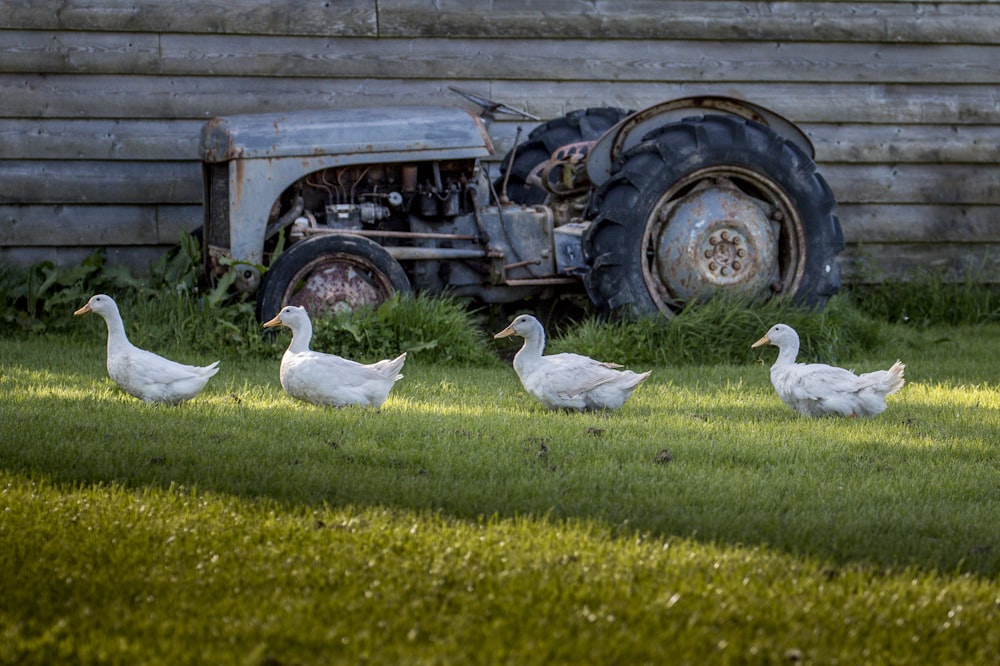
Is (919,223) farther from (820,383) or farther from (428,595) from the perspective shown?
(428,595)

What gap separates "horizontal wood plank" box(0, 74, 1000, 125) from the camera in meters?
8.84

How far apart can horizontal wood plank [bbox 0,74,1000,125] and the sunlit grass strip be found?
5.64 metres

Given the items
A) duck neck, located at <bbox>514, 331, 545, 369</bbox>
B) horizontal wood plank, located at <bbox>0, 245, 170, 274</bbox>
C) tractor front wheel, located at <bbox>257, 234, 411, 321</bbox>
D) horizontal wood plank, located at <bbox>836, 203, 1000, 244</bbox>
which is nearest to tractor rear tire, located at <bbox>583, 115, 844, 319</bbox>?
tractor front wheel, located at <bbox>257, 234, 411, 321</bbox>

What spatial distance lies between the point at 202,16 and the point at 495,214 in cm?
272

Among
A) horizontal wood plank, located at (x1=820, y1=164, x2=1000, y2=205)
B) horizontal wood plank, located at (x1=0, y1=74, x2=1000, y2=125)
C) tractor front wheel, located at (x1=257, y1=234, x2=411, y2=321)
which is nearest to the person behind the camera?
tractor front wheel, located at (x1=257, y1=234, x2=411, y2=321)

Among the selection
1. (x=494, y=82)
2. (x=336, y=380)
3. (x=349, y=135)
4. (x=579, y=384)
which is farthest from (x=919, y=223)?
(x=336, y=380)

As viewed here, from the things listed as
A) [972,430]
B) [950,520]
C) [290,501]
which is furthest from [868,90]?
[290,501]

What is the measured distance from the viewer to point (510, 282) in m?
8.09

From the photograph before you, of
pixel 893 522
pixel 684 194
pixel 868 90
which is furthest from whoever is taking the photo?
pixel 868 90

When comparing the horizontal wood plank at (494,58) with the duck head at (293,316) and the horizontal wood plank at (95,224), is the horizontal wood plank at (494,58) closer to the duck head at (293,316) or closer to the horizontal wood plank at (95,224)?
the horizontal wood plank at (95,224)

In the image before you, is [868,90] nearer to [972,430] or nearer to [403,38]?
[403,38]

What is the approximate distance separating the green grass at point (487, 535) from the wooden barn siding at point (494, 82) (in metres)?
3.59

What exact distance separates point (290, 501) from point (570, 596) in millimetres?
1175

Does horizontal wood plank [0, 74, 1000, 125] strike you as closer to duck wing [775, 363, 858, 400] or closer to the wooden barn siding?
the wooden barn siding
